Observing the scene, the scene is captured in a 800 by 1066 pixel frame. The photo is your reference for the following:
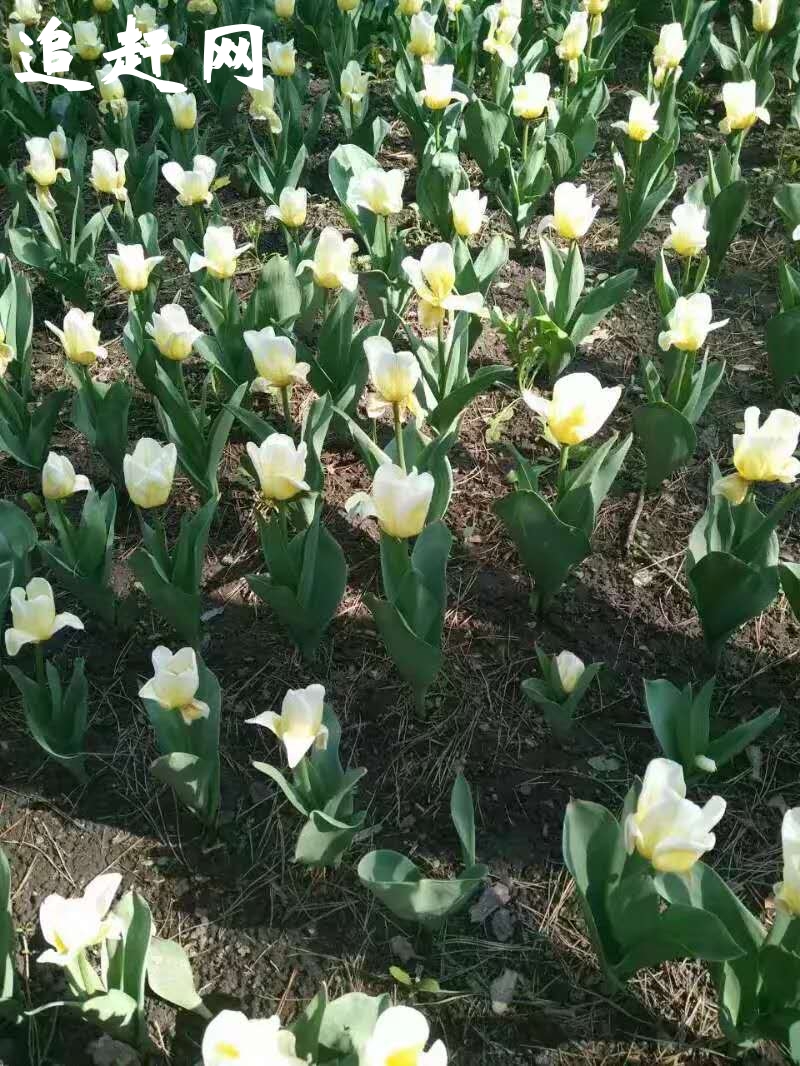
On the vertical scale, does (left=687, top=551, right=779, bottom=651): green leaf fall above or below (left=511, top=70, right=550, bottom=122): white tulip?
below

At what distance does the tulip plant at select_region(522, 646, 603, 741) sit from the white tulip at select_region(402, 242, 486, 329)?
81cm

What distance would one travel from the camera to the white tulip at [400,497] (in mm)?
1829

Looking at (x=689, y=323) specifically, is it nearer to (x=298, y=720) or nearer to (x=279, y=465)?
(x=279, y=465)

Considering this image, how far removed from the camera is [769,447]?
6.37ft

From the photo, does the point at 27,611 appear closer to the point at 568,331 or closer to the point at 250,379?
the point at 250,379

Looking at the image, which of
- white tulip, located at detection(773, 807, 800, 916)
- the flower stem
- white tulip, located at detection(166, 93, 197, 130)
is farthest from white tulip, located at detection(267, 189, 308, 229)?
white tulip, located at detection(773, 807, 800, 916)

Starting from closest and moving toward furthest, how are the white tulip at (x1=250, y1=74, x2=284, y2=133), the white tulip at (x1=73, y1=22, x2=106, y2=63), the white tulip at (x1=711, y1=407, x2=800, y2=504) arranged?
the white tulip at (x1=711, y1=407, x2=800, y2=504) < the white tulip at (x1=250, y1=74, x2=284, y2=133) < the white tulip at (x1=73, y1=22, x2=106, y2=63)

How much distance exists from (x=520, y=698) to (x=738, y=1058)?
81 cm

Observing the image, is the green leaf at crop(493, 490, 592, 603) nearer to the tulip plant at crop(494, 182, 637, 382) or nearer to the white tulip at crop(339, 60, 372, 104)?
the tulip plant at crop(494, 182, 637, 382)

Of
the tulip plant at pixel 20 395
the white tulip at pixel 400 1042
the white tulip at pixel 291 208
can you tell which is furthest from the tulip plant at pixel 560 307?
the white tulip at pixel 400 1042

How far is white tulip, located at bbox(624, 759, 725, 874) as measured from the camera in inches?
56.1

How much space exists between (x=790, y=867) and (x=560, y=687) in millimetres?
732

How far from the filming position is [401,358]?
2066 mm

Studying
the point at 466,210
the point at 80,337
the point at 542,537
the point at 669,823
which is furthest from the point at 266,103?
the point at 669,823
